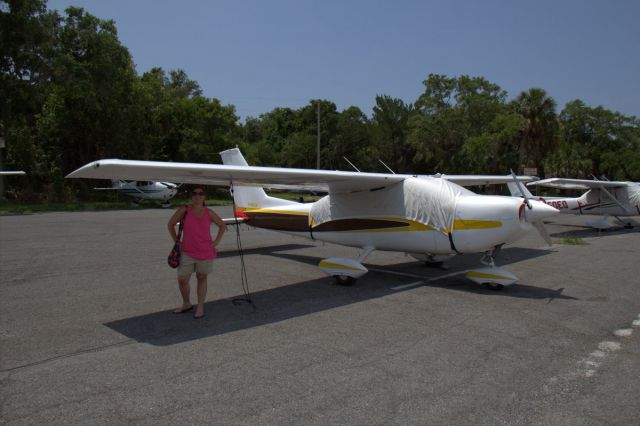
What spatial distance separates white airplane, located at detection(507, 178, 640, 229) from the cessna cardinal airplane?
11.6m

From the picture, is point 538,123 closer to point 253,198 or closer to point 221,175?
point 253,198

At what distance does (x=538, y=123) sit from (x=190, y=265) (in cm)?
4028

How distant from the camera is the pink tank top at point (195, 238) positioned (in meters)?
5.99

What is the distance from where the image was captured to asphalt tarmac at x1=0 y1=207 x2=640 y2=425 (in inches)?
141

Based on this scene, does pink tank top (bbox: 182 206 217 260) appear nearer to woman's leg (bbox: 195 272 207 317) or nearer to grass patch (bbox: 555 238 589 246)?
woman's leg (bbox: 195 272 207 317)

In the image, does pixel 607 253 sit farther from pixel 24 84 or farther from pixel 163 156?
pixel 163 156

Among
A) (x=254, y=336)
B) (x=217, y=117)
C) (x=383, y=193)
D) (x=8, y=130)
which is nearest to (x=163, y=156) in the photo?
(x=217, y=117)

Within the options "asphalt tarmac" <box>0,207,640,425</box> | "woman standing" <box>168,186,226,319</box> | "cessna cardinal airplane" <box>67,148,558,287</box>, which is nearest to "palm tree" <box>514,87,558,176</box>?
"asphalt tarmac" <box>0,207,640,425</box>

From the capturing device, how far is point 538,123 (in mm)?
39969

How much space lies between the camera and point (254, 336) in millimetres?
5301

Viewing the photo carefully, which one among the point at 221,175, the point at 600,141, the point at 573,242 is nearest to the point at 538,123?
the point at 600,141

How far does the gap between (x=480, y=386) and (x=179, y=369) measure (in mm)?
2646

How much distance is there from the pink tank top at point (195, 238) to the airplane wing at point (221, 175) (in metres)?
0.67

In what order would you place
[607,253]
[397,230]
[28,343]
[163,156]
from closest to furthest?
[28,343]
[397,230]
[607,253]
[163,156]
